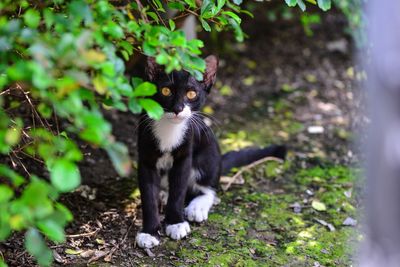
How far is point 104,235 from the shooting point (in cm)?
387

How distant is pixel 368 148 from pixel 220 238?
196 cm

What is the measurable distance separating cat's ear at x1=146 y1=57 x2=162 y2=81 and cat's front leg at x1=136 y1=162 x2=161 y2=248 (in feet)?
1.84

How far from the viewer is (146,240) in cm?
373

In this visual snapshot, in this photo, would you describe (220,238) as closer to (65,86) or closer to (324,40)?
(65,86)

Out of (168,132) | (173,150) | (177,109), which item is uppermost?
(177,109)

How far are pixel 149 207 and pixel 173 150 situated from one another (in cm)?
38

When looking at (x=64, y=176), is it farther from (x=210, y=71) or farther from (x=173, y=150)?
(x=210, y=71)

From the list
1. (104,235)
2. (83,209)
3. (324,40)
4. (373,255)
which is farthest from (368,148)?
(324,40)

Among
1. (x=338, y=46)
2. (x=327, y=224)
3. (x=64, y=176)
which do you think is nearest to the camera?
(x=64, y=176)

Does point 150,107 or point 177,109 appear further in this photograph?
point 177,109

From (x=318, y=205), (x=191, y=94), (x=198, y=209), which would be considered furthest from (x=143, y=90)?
(x=318, y=205)

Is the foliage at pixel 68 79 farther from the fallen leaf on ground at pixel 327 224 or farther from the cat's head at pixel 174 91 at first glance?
the fallen leaf on ground at pixel 327 224

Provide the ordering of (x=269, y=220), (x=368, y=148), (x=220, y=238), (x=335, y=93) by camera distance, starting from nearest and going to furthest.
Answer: (x=368, y=148) → (x=220, y=238) → (x=269, y=220) → (x=335, y=93)

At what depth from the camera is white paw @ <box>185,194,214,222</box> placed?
408 cm
